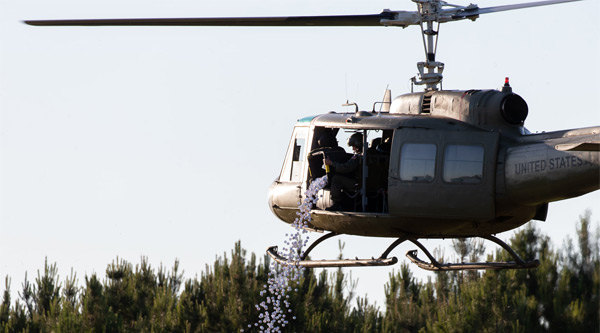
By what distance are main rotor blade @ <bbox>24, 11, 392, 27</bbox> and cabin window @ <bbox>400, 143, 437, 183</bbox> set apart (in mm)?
2350

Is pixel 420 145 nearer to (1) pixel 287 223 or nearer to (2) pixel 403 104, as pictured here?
(2) pixel 403 104

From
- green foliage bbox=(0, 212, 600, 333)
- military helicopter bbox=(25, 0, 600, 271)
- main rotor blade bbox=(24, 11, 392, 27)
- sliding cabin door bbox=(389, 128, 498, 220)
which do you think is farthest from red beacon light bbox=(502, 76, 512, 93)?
green foliage bbox=(0, 212, 600, 333)

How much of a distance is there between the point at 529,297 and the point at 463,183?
2648 cm

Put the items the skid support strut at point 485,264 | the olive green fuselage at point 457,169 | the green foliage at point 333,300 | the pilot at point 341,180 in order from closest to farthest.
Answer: the olive green fuselage at point 457,169 < the pilot at point 341,180 < the skid support strut at point 485,264 < the green foliage at point 333,300

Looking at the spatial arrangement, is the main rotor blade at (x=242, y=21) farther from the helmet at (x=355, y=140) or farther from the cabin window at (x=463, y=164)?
the cabin window at (x=463, y=164)

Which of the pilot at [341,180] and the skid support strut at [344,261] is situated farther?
the pilot at [341,180]

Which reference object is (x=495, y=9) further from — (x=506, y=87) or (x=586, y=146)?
(x=586, y=146)

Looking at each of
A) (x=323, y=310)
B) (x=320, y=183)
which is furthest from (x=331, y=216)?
(x=323, y=310)

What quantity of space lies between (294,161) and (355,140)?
117 centimetres

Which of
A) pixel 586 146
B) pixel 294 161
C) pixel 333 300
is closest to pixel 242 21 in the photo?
pixel 294 161

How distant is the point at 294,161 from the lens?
1986 centimetres

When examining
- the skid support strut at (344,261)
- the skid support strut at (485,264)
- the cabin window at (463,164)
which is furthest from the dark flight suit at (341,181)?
the cabin window at (463,164)

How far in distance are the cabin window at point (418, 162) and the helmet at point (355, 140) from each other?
4.49 feet

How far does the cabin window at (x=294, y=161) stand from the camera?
19.6 m
